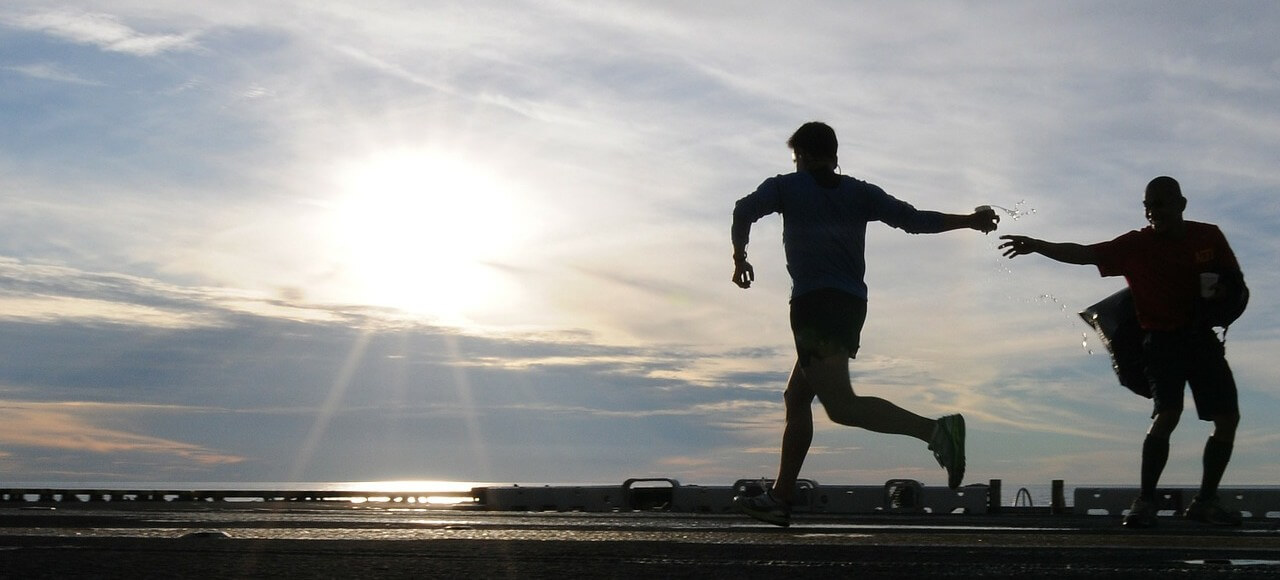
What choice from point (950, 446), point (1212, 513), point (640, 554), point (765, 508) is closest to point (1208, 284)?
point (1212, 513)

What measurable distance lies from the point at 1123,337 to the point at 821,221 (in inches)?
109

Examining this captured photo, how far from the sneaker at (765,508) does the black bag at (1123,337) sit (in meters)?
2.93

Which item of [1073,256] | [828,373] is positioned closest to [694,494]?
[1073,256]

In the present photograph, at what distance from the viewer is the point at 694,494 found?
1864cm

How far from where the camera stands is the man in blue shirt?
24.2 ft

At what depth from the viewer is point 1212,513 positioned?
8.53 meters

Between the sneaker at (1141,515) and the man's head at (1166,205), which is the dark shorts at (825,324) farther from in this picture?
the man's head at (1166,205)

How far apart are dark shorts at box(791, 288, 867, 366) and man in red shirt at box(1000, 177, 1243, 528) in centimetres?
171

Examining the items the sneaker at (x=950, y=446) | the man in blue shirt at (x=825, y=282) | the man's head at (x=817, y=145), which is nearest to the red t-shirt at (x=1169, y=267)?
the man in blue shirt at (x=825, y=282)

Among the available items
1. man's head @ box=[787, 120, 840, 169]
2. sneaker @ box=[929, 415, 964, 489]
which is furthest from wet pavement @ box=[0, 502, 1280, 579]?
man's head @ box=[787, 120, 840, 169]

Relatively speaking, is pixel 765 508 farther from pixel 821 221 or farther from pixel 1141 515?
pixel 1141 515

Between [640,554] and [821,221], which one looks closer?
[640,554]

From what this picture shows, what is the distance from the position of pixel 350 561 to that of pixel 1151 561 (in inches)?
95.4

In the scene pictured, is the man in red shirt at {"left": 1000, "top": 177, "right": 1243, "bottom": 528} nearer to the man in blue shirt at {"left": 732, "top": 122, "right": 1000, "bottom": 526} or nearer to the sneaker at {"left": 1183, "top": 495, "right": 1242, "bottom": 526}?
the sneaker at {"left": 1183, "top": 495, "right": 1242, "bottom": 526}
